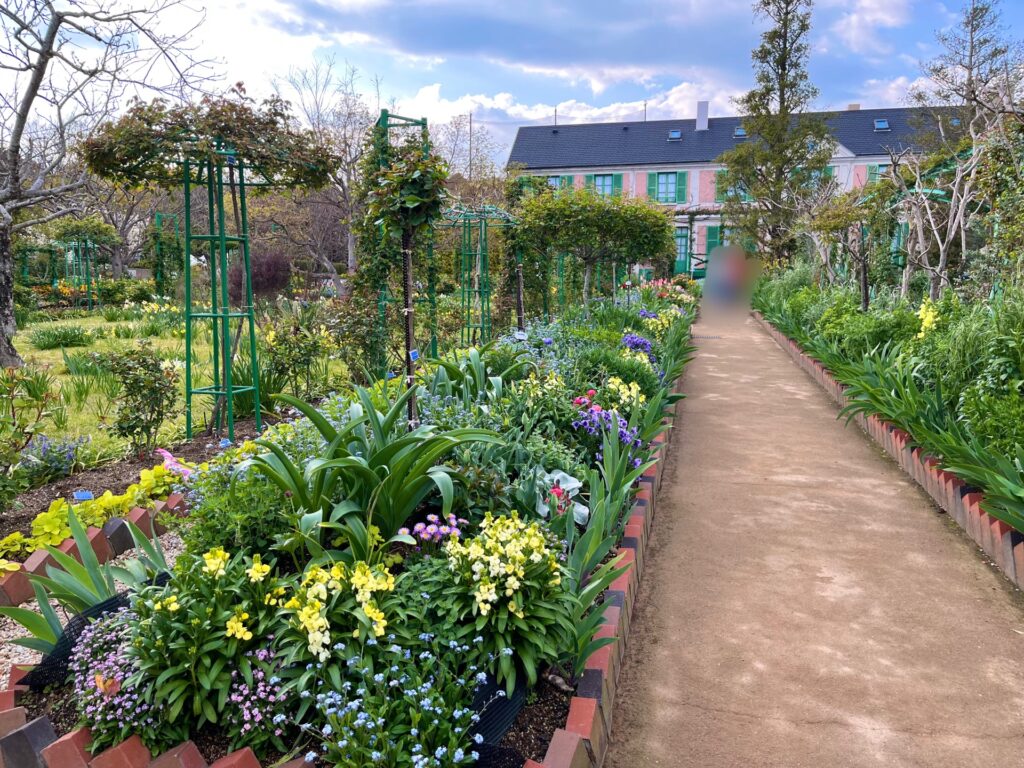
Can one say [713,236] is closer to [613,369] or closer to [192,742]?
[613,369]

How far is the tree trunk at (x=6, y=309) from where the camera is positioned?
790cm

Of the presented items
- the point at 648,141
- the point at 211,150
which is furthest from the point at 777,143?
the point at 211,150

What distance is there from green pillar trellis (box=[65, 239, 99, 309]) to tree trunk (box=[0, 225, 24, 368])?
864 cm

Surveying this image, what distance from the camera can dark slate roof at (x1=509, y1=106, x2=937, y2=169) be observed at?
1463 inches

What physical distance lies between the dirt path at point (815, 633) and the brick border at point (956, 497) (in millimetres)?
86

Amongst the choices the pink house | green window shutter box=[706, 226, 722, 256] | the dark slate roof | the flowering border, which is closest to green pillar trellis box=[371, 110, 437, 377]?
the flowering border

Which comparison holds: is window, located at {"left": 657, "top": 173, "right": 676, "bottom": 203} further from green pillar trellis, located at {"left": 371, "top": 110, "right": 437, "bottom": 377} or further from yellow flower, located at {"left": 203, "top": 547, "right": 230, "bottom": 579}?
yellow flower, located at {"left": 203, "top": 547, "right": 230, "bottom": 579}

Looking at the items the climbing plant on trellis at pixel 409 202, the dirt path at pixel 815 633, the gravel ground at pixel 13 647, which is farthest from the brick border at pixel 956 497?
the gravel ground at pixel 13 647

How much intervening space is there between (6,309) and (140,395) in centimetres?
439

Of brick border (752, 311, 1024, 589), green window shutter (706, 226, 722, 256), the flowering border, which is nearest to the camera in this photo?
the flowering border

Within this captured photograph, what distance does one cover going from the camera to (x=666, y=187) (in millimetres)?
38000

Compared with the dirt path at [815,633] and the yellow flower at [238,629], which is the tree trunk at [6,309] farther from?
the yellow flower at [238,629]

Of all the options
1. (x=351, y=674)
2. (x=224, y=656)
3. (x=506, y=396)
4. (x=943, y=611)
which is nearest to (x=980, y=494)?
(x=943, y=611)

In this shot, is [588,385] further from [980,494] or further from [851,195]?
[851,195]
